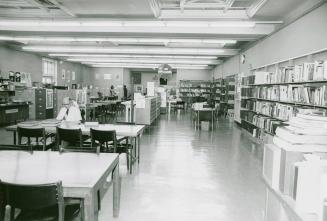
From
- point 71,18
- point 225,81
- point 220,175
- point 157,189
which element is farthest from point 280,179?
point 225,81

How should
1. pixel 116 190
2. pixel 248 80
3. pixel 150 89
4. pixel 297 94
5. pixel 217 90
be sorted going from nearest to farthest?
pixel 116 190, pixel 297 94, pixel 248 80, pixel 150 89, pixel 217 90

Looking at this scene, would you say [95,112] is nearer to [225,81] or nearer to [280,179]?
[225,81]

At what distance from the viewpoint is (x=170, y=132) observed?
995 centimetres

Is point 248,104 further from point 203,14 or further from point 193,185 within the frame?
point 193,185

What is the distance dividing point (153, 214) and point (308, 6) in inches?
203

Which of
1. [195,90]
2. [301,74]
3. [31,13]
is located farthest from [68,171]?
[195,90]

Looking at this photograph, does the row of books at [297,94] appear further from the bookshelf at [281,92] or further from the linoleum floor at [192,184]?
the linoleum floor at [192,184]

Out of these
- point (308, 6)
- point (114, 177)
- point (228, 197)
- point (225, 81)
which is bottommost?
point (228, 197)

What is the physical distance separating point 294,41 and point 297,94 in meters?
1.60

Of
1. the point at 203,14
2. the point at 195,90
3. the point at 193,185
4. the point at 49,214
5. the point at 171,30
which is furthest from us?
the point at 195,90

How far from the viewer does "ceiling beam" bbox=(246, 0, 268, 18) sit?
21.5 ft

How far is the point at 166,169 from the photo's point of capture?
541cm

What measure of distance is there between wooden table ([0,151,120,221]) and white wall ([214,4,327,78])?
4540mm

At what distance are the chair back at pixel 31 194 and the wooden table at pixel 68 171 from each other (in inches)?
5.1
